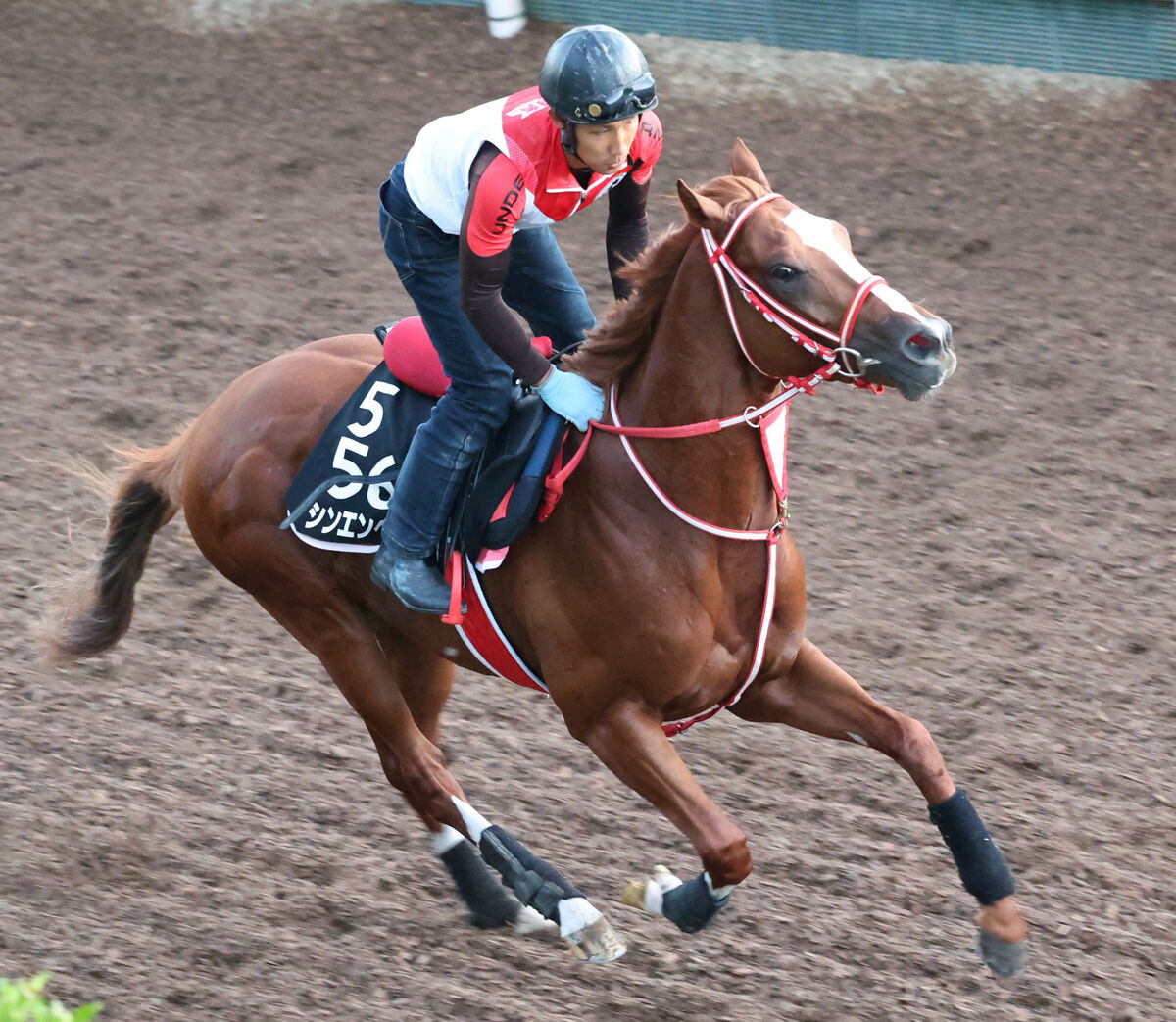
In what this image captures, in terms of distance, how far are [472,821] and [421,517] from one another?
1043 mm

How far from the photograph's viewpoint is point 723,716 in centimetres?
545

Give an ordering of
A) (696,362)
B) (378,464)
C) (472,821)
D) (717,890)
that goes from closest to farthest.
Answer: (696,362) → (717,890) → (378,464) → (472,821)

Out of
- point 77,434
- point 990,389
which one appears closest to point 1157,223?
point 990,389

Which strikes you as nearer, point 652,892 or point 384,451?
Result: point 652,892

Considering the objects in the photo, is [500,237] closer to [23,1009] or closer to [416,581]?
[416,581]

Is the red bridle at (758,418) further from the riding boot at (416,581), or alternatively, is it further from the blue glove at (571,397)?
the riding boot at (416,581)

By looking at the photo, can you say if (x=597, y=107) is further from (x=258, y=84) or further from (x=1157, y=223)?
(x=258, y=84)

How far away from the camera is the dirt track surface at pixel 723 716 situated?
432 cm

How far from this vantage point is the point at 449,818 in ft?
14.8

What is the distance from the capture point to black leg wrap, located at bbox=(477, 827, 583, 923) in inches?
165

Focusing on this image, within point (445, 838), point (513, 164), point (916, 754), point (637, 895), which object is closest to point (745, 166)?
point (513, 164)

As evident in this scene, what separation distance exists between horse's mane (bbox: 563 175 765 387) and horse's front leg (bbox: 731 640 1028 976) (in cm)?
95

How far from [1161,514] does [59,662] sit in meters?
4.54

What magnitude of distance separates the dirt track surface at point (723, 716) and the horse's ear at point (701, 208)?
2.21 meters
